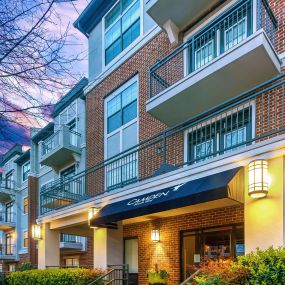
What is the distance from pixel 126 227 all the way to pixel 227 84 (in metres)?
6.53

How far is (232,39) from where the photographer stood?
33.1 ft

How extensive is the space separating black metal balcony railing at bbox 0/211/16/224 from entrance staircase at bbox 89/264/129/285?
20.9 m

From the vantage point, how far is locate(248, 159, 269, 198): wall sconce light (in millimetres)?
6523

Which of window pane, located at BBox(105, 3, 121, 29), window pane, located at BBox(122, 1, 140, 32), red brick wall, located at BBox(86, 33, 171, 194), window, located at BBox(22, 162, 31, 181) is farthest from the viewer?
window, located at BBox(22, 162, 31, 181)

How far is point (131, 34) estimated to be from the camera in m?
14.8

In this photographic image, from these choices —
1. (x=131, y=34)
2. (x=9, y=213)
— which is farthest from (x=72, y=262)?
(x=9, y=213)

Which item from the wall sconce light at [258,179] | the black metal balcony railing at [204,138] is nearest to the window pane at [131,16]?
the black metal balcony railing at [204,138]

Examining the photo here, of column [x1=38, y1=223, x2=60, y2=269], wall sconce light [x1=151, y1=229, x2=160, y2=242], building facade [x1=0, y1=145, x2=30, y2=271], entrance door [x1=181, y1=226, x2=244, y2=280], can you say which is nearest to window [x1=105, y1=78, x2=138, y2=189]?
wall sconce light [x1=151, y1=229, x2=160, y2=242]

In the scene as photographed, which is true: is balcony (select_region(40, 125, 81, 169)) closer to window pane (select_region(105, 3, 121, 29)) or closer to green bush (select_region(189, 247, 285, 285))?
window pane (select_region(105, 3, 121, 29))

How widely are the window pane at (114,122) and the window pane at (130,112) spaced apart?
0.36 m

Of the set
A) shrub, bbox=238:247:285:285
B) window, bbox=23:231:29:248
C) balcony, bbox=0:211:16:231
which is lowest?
window, bbox=23:231:29:248

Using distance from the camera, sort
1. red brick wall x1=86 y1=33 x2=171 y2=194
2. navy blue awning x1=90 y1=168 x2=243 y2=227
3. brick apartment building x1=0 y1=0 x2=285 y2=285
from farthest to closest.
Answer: red brick wall x1=86 y1=33 x2=171 y2=194 < brick apartment building x1=0 y1=0 x2=285 y2=285 < navy blue awning x1=90 y1=168 x2=243 y2=227

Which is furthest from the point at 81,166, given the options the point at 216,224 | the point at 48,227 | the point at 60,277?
the point at 216,224

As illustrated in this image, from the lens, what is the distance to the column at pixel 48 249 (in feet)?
45.5
